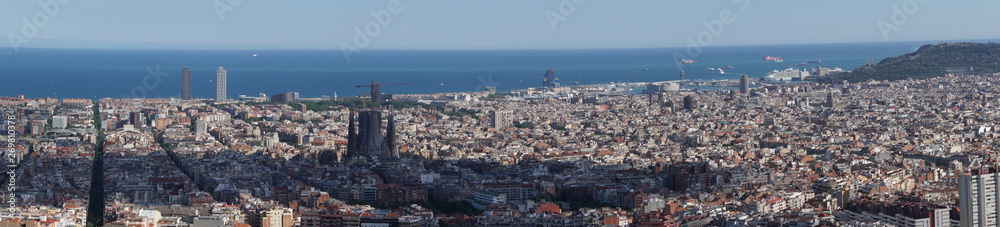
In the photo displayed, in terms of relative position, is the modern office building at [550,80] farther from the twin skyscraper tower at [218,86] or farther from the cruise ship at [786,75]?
the twin skyscraper tower at [218,86]

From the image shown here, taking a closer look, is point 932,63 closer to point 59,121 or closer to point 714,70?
point 714,70

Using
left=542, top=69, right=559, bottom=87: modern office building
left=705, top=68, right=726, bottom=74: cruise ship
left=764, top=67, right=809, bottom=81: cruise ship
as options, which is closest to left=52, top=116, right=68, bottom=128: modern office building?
left=542, top=69, right=559, bottom=87: modern office building

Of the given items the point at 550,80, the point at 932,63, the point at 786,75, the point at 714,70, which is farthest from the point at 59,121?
the point at 714,70

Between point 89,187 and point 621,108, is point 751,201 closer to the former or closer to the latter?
point 89,187

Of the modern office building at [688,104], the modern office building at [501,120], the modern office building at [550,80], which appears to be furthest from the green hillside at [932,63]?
the modern office building at [501,120]

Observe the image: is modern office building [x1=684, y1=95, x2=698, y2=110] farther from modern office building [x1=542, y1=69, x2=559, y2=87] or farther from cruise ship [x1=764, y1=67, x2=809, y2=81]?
cruise ship [x1=764, y1=67, x2=809, y2=81]

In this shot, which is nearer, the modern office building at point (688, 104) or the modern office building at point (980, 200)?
the modern office building at point (980, 200)

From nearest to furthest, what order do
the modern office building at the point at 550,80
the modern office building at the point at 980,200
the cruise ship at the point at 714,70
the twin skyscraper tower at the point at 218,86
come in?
1. the modern office building at the point at 980,200
2. the twin skyscraper tower at the point at 218,86
3. the modern office building at the point at 550,80
4. the cruise ship at the point at 714,70
